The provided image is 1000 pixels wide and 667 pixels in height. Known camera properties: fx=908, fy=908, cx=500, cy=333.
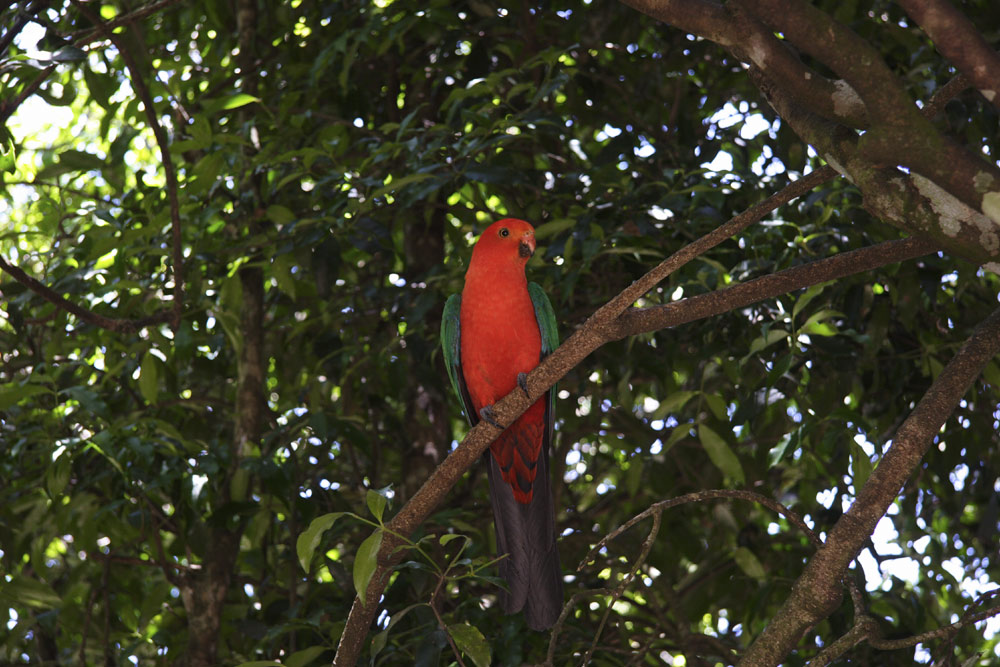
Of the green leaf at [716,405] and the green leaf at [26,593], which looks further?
the green leaf at [716,405]

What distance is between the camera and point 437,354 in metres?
3.50

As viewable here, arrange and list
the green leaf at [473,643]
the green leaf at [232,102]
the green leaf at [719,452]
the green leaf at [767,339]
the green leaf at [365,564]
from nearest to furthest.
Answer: the green leaf at [365,564] < the green leaf at [473,643] < the green leaf at [767,339] < the green leaf at [719,452] < the green leaf at [232,102]

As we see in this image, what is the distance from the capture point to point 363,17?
384 cm

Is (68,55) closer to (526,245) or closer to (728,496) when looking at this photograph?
(526,245)

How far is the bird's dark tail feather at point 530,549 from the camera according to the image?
2.54m

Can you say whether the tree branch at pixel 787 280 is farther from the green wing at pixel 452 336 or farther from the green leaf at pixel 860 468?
the green wing at pixel 452 336

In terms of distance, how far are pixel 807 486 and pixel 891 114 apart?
91.4 inches

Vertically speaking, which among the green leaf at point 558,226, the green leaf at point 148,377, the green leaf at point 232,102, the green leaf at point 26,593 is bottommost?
the green leaf at point 26,593

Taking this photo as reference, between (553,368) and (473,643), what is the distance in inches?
25.7

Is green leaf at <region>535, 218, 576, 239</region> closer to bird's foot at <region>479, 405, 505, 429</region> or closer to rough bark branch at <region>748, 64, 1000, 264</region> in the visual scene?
bird's foot at <region>479, 405, 505, 429</region>

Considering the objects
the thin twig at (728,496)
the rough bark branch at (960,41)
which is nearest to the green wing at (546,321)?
the thin twig at (728,496)

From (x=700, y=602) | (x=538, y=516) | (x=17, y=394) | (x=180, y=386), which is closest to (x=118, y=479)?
(x=17, y=394)

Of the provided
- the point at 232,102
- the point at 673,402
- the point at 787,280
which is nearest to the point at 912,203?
the point at 787,280

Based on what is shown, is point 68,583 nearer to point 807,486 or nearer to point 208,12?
point 208,12
